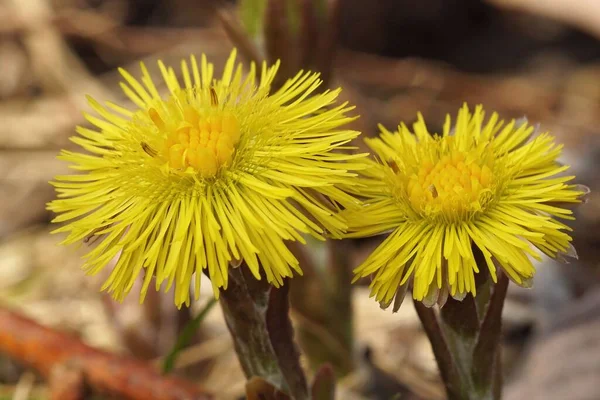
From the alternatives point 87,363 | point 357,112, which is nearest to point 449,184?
point 87,363

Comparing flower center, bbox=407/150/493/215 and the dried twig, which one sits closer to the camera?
flower center, bbox=407/150/493/215

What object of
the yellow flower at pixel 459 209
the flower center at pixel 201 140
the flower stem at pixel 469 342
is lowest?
the flower stem at pixel 469 342

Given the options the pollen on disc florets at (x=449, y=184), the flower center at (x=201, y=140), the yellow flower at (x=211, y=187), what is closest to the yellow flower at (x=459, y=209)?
the pollen on disc florets at (x=449, y=184)

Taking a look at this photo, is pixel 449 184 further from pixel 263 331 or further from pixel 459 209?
pixel 263 331

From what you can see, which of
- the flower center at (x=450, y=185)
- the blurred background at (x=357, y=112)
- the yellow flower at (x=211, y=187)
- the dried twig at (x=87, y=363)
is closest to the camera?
the yellow flower at (x=211, y=187)

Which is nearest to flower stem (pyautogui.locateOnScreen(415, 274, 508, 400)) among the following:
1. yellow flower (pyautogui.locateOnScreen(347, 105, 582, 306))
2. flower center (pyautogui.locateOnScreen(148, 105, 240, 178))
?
yellow flower (pyautogui.locateOnScreen(347, 105, 582, 306))

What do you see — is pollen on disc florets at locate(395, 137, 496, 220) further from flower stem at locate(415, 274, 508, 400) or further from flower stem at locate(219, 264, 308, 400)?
flower stem at locate(219, 264, 308, 400)

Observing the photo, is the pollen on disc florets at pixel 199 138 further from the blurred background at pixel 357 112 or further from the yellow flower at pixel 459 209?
the blurred background at pixel 357 112

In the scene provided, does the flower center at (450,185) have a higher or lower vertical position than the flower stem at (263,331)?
higher
